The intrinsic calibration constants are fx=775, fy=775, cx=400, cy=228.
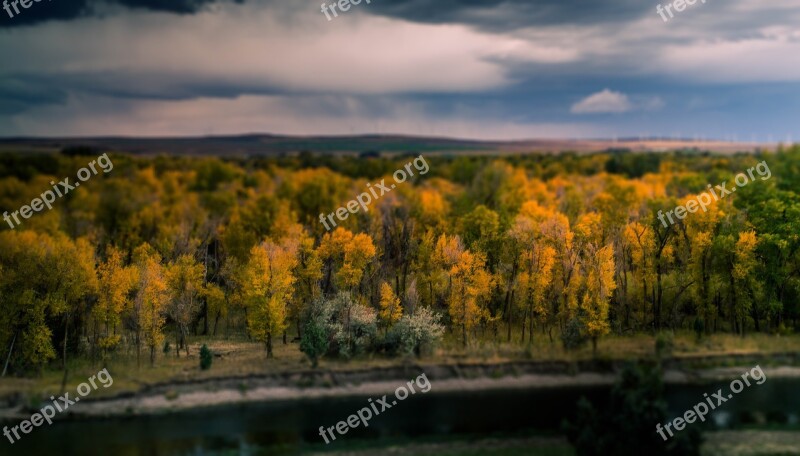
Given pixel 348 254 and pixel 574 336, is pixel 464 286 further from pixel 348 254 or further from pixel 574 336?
pixel 348 254

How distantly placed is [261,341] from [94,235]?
30.7m

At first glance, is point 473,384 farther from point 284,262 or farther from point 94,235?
point 94,235

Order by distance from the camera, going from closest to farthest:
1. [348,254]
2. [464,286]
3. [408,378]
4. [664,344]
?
[408,378], [664,344], [464,286], [348,254]

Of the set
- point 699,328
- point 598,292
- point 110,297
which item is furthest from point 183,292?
point 699,328

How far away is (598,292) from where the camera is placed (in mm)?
67688

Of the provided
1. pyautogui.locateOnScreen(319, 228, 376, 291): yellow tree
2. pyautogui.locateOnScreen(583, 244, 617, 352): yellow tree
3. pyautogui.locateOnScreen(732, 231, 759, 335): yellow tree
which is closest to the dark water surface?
pyautogui.locateOnScreen(583, 244, 617, 352): yellow tree

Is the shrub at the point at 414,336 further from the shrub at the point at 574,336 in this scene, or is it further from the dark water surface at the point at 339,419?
the shrub at the point at 574,336

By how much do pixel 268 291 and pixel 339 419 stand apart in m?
17.7

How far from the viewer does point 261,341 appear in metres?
73.0

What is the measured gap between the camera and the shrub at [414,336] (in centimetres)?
6631

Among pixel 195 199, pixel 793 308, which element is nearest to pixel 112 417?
pixel 793 308

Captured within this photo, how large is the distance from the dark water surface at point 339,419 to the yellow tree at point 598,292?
7200 mm

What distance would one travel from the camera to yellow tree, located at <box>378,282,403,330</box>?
2731 inches

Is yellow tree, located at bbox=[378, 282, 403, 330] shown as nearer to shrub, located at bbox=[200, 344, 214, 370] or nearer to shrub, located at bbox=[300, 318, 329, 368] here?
shrub, located at bbox=[300, 318, 329, 368]
